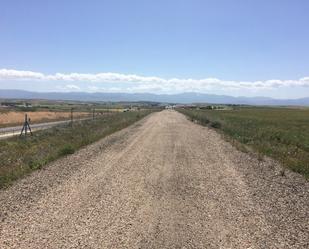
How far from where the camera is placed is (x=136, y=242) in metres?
6.75

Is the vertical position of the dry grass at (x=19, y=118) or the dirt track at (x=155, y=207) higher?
the dirt track at (x=155, y=207)

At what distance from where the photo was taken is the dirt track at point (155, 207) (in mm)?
6957

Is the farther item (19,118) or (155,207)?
(19,118)

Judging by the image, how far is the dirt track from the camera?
696 centimetres

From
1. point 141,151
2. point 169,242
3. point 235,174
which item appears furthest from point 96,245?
point 141,151

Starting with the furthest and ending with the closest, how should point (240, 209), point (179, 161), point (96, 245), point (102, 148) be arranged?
1. point (102, 148)
2. point (179, 161)
3. point (240, 209)
4. point (96, 245)

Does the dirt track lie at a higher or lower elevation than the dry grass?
higher

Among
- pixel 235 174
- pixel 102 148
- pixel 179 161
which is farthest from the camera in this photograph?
pixel 102 148

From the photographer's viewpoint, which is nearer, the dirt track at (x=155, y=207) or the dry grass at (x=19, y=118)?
the dirt track at (x=155, y=207)

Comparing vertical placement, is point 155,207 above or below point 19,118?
above

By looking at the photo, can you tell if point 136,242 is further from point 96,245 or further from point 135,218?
point 135,218

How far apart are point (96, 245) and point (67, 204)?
2.81 meters

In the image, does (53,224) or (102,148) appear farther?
(102,148)

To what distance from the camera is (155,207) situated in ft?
29.9
